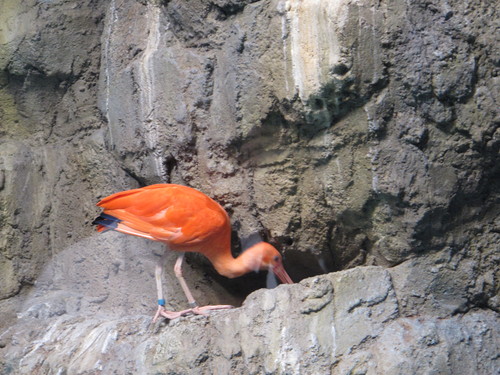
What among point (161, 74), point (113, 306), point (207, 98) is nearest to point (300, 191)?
point (207, 98)

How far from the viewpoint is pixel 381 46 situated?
2.96m

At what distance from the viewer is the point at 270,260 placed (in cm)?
361

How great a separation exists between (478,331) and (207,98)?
69.6 inches

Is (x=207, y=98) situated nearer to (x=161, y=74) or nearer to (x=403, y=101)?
(x=161, y=74)

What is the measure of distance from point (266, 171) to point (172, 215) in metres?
0.53

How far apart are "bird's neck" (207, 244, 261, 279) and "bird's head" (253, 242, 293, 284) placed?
0.7 inches

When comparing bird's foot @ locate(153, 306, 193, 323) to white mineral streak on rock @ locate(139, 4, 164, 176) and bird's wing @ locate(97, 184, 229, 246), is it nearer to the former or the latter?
bird's wing @ locate(97, 184, 229, 246)

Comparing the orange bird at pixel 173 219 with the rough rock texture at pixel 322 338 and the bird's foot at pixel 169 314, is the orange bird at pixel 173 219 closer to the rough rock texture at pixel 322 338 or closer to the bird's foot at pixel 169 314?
the bird's foot at pixel 169 314

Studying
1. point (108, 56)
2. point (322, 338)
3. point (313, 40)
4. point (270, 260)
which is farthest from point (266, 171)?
point (108, 56)

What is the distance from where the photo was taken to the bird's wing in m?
3.46

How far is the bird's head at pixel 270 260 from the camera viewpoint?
360 centimetres

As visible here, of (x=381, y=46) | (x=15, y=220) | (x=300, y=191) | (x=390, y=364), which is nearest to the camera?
(x=390, y=364)

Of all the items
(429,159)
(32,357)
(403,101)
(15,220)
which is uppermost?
(403,101)

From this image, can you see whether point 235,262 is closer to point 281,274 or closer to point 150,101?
point 281,274
